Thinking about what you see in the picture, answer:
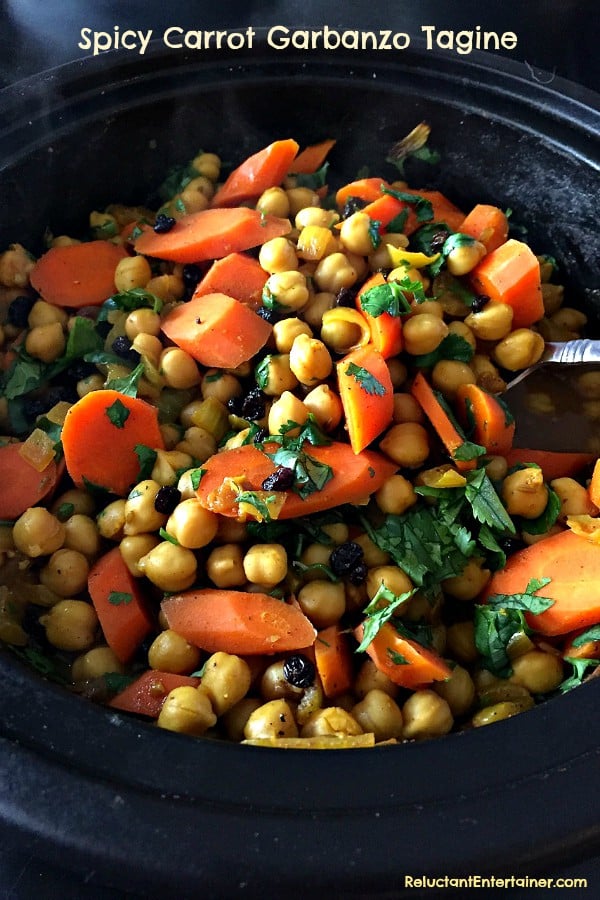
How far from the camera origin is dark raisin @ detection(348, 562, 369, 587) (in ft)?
8.24

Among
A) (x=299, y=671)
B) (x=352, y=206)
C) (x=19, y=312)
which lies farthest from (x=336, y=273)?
(x=299, y=671)

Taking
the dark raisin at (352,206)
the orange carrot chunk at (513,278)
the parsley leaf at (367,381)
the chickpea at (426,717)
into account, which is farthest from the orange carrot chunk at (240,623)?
the dark raisin at (352,206)

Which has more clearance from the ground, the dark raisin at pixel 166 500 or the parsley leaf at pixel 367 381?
the parsley leaf at pixel 367 381

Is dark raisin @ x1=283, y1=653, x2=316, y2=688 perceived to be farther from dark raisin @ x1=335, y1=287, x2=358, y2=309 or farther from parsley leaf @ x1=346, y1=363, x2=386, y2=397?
dark raisin @ x1=335, y1=287, x2=358, y2=309

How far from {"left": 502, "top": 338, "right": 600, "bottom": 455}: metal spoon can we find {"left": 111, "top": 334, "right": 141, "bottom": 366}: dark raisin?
1.45 meters

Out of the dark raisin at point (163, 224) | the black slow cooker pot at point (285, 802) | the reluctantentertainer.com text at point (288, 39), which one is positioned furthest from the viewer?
the reluctantentertainer.com text at point (288, 39)

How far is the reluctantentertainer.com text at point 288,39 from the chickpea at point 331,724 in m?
2.78

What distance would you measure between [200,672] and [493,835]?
3.31 feet

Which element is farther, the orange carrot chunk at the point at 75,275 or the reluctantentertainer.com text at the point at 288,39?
the reluctantentertainer.com text at the point at 288,39

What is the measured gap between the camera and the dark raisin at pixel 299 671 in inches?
89.8

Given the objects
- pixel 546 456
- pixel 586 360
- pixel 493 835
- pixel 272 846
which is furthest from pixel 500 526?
pixel 272 846

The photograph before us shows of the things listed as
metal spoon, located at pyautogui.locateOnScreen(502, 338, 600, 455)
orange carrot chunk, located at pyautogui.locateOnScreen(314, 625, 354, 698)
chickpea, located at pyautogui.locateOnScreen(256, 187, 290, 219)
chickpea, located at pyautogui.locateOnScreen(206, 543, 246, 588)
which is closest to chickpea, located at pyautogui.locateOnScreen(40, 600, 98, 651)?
chickpea, located at pyautogui.locateOnScreen(206, 543, 246, 588)

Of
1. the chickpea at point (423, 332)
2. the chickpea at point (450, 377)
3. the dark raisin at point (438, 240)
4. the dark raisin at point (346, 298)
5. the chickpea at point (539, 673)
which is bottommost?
the chickpea at point (539, 673)

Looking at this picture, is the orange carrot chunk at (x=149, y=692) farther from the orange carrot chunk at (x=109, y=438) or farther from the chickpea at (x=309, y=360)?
the chickpea at (x=309, y=360)
